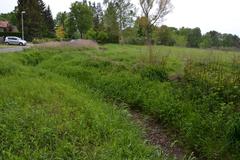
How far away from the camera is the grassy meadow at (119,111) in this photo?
25.5ft

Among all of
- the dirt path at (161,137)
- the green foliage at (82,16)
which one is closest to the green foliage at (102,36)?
the green foliage at (82,16)

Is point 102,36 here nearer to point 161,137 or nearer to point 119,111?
point 119,111

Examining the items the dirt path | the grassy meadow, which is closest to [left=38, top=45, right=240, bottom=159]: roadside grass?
the grassy meadow

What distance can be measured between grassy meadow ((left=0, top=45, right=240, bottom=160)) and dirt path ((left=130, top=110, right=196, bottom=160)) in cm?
23

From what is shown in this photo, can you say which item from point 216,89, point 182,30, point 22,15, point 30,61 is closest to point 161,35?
point 22,15

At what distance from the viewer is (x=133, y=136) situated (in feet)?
29.8

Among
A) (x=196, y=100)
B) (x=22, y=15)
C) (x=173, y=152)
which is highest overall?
(x=22, y=15)

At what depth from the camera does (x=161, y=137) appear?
10.2 meters

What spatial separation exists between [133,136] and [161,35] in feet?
197

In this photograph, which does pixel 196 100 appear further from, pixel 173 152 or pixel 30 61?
pixel 30 61

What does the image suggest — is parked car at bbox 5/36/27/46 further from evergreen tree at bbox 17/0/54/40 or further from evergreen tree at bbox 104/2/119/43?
evergreen tree at bbox 104/2/119/43

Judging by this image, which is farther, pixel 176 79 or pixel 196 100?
pixel 176 79

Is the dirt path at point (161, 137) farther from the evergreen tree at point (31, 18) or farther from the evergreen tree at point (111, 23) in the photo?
the evergreen tree at point (31, 18)

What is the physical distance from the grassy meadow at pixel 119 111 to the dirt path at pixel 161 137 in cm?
23
